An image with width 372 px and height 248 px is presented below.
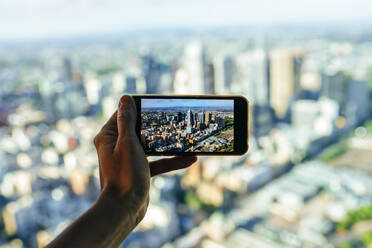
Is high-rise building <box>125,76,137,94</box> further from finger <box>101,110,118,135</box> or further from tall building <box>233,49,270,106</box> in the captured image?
finger <box>101,110,118,135</box>

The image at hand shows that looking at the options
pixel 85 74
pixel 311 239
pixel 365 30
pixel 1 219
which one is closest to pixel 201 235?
pixel 311 239

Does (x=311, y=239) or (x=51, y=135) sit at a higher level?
(x=51, y=135)

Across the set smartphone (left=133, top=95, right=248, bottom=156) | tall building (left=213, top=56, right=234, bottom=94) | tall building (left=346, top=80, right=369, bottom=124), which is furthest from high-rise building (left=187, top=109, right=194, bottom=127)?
tall building (left=346, top=80, right=369, bottom=124)

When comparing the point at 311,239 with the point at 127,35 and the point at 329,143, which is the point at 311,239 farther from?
the point at 127,35

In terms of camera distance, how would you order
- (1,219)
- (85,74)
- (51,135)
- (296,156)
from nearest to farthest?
(1,219) < (296,156) < (51,135) < (85,74)

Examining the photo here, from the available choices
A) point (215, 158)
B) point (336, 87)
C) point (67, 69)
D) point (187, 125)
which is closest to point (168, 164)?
point (187, 125)

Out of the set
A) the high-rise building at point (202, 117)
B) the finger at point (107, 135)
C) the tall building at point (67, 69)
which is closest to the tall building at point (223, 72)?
the tall building at point (67, 69)
